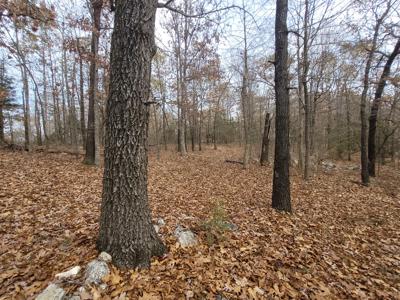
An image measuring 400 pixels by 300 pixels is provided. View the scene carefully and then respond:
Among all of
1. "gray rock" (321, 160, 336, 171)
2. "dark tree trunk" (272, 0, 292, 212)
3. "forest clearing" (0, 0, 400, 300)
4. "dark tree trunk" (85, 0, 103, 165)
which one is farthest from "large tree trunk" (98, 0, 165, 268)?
"gray rock" (321, 160, 336, 171)

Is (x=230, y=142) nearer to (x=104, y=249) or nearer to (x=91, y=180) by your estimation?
(x=91, y=180)

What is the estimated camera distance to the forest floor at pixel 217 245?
2656 mm

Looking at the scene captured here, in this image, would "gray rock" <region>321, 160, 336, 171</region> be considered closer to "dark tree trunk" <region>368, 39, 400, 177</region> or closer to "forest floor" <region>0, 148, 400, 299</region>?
"dark tree trunk" <region>368, 39, 400, 177</region>

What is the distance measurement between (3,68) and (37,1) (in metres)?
15.3

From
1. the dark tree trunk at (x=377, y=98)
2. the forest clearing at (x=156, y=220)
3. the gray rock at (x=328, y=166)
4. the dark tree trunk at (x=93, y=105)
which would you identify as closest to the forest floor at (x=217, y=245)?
the forest clearing at (x=156, y=220)

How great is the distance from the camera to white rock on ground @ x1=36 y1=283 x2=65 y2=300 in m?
2.19

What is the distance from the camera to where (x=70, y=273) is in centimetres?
249

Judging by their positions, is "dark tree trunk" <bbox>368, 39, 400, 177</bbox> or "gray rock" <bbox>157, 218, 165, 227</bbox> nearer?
"gray rock" <bbox>157, 218, 165, 227</bbox>

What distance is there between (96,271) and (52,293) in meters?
0.44

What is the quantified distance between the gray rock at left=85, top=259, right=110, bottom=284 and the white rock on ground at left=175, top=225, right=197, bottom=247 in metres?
1.17

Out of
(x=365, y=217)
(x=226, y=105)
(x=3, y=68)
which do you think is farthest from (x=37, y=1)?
(x=226, y=105)

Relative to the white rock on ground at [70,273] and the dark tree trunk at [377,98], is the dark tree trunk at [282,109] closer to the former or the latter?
the white rock on ground at [70,273]

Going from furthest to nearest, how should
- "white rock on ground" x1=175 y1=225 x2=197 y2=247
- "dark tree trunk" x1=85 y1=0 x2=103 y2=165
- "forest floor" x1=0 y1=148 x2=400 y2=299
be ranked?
"dark tree trunk" x1=85 y1=0 x2=103 y2=165 < "white rock on ground" x1=175 y1=225 x2=197 y2=247 < "forest floor" x1=0 y1=148 x2=400 y2=299

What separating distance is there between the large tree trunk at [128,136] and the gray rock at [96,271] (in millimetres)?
165
